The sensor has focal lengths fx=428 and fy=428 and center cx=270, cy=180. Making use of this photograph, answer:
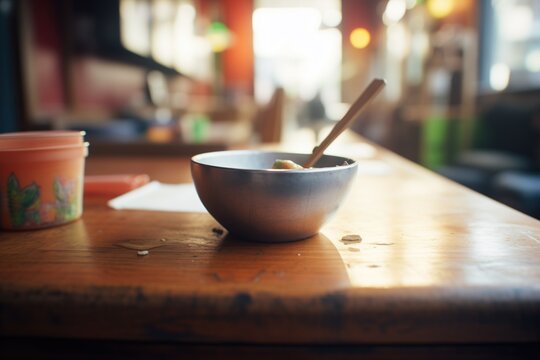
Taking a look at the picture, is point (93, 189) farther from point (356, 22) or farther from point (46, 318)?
point (356, 22)

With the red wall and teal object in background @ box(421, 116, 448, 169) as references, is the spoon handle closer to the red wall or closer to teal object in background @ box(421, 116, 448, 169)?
teal object in background @ box(421, 116, 448, 169)

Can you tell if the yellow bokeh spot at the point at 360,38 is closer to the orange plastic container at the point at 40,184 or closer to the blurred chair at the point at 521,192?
the blurred chair at the point at 521,192

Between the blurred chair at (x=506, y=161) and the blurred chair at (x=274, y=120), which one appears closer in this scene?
the blurred chair at (x=274, y=120)

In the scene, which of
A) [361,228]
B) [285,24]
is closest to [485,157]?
[361,228]

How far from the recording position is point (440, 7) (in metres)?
6.57

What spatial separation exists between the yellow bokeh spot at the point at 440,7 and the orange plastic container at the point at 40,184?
269 inches

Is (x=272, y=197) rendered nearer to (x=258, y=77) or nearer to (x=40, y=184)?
(x=40, y=184)

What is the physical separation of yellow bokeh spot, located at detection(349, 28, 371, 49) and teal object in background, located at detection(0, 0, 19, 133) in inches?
338

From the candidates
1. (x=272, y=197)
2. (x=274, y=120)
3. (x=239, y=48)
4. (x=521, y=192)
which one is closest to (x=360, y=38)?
(x=239, y=48)

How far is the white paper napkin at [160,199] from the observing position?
733mm

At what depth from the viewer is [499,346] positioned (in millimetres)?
398

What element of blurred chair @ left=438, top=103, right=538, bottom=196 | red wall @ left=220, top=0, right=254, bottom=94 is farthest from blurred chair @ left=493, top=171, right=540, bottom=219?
red wall @ left=220, top=0, right=254, bottom=94

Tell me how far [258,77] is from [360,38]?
2600 mm

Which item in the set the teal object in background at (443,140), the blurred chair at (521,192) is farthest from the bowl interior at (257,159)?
the teal object in background at (443,140)
